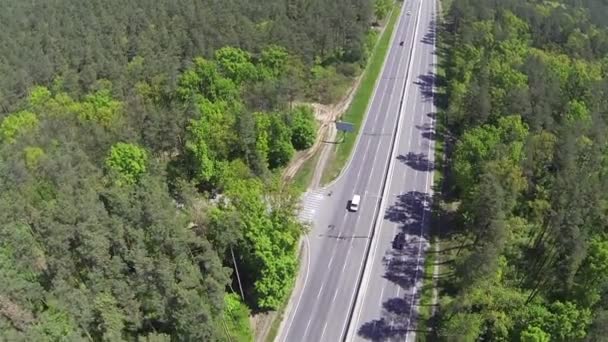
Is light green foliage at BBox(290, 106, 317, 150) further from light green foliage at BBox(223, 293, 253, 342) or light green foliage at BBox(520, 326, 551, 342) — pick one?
light green foliage at BBox(520, 326, 551, 342)

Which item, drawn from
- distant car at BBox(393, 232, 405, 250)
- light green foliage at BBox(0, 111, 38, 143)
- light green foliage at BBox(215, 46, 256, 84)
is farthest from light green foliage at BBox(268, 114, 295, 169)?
light green foliage at BBox(0, 111, 38, 143)

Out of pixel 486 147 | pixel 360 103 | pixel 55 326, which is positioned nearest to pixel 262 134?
pixel 360 103

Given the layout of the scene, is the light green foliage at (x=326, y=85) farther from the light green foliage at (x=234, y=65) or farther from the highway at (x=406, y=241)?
the light green foliage at (x=234, y=65)

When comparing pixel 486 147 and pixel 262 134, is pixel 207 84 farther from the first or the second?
pixel 486 147

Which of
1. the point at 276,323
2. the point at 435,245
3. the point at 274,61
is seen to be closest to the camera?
the point at 276,323

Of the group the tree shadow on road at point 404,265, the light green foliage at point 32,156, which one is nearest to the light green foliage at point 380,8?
the tree shadow on road at point 404,265

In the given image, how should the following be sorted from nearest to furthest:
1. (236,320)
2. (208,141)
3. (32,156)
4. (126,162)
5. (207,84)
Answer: (236,320), (32,156), (126,162), (208,141), (207,84)
